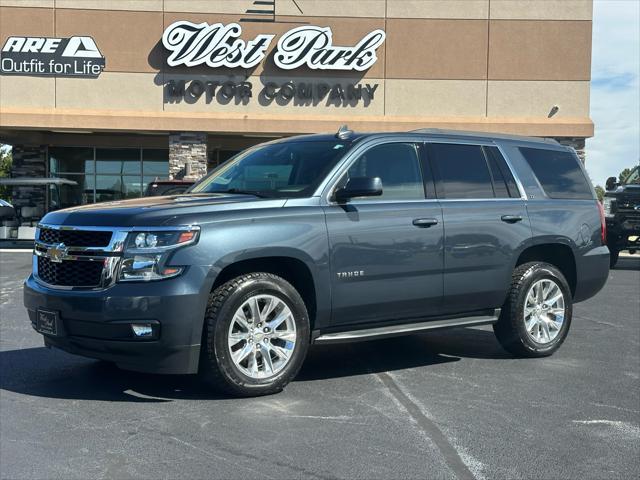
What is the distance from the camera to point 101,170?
29.2 meters

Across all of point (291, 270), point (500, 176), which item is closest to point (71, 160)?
point (500, 176)

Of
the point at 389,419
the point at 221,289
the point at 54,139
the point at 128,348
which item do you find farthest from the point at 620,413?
the point at 54,139

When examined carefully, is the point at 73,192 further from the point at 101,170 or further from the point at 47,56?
the point at 47,56

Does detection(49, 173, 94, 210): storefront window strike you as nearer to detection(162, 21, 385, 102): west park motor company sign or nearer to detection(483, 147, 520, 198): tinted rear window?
detection(162, 21, 385, 102): west park motor company sign

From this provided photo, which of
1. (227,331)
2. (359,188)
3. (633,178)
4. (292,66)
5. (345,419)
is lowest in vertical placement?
(345,419)

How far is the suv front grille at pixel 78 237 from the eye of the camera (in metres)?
5.29

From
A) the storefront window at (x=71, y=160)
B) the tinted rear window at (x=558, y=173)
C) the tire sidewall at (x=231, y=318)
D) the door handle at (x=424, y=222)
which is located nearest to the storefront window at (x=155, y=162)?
the storefront window at (x=71, y=160)

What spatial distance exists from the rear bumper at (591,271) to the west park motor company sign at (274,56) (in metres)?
18.7

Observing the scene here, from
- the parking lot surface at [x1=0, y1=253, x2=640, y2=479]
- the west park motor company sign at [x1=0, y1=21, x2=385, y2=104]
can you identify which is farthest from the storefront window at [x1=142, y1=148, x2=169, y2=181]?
the parking lot surface at [x1=0, y1=253, x2=640, y2=479]

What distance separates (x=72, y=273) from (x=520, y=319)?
12.9 feet

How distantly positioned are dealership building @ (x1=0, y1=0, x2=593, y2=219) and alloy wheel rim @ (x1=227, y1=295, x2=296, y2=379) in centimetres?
1999

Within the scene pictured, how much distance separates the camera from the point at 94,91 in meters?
25.1

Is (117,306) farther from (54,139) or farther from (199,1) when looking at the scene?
(54,139)

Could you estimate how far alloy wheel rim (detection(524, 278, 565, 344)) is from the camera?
23.5 feet
